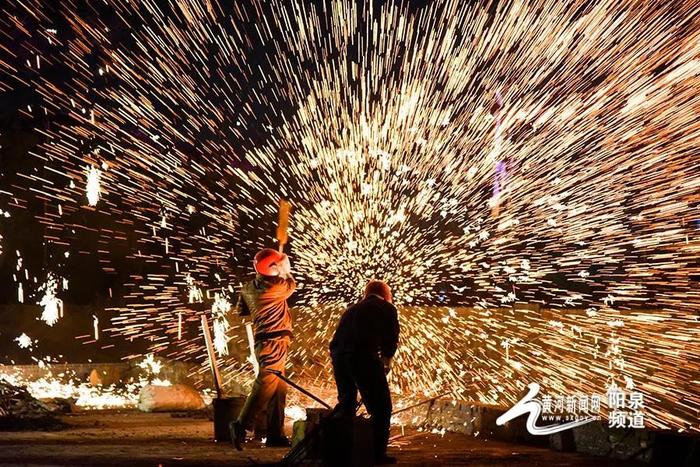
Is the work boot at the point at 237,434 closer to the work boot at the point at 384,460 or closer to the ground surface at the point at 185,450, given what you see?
the ground surface at the point at 185,450

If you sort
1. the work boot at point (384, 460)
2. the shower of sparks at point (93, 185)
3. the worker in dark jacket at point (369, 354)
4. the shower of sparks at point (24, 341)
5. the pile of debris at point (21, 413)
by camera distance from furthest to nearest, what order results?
the shower of sparks at point (93, 185)
the shower of sparks at point (24, 341)
the pile of debris at point (21, 413)
the worker in dark jacket at point (369, 354)
the work boot at point (384, 460)

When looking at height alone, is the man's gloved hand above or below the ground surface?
above

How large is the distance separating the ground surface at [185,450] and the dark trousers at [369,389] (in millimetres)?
329

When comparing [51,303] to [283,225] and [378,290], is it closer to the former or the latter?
[283,225]

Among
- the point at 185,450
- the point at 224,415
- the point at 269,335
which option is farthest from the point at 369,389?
the point at 224,415

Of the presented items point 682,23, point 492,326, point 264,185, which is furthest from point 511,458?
point 264,185

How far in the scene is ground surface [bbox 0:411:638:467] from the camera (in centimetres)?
934

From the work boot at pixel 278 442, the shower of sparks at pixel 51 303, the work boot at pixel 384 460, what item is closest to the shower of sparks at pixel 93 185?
the shower of sparks at pixel 51 303

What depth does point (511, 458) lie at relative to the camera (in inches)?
388

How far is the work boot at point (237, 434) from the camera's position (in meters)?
10.3

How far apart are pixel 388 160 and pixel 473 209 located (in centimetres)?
625

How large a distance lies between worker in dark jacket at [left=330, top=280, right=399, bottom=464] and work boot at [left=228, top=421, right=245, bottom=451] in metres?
1.10

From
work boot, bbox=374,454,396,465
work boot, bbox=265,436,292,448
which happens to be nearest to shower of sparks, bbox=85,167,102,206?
work boot, bbox=265,436,292,448

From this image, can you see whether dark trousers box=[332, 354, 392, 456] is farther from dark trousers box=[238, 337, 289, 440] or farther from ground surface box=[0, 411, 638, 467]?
dark trousers box=[238, 337, 289, 440]
